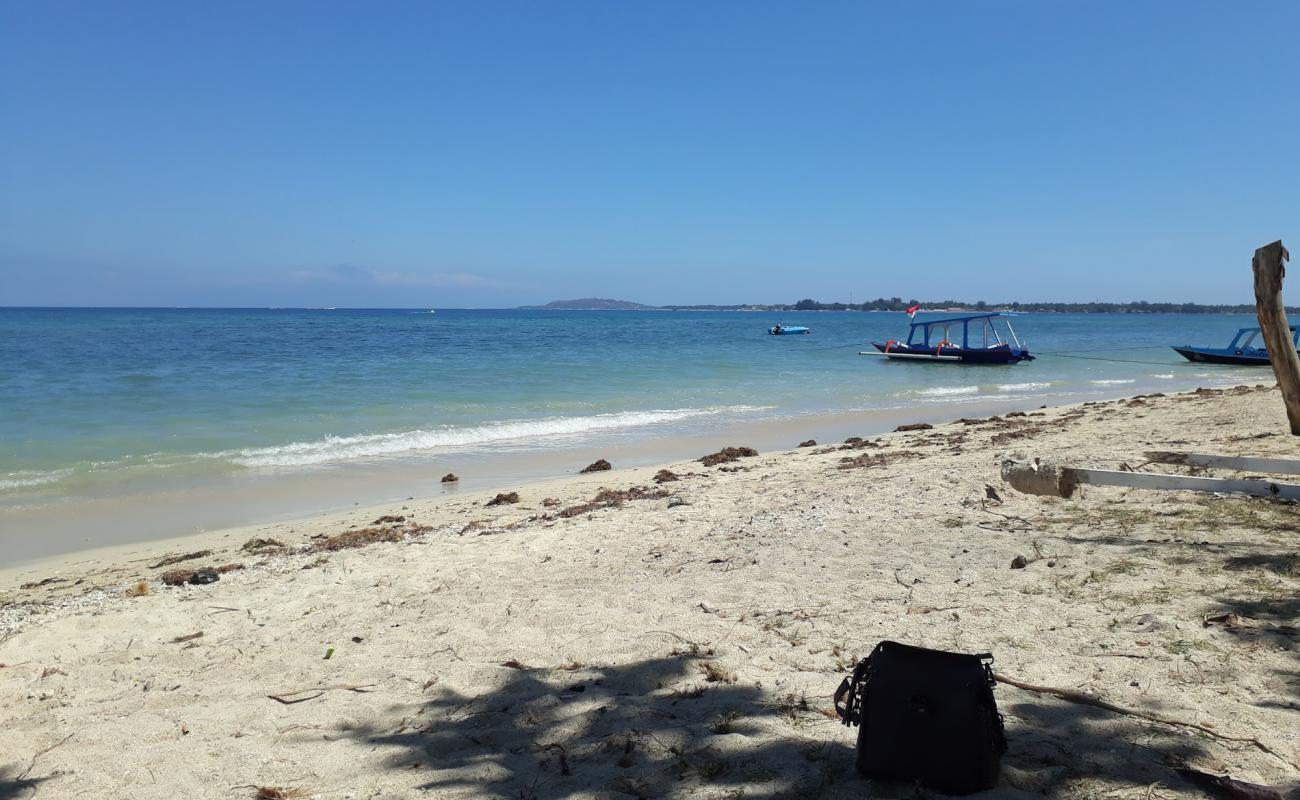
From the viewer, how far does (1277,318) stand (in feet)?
17.6

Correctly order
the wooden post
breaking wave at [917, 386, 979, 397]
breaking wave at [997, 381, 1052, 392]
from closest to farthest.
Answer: the wooden post → breaking wave at [917, 386, 979, 397] → breaking wave at [997, 381, 1052, 392]

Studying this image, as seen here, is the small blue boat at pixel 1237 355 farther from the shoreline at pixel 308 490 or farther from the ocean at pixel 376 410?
the shoreline at pixel 308 490

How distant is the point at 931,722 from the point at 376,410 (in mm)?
17476

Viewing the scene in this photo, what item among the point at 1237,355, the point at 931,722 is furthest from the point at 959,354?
the point at 931,722

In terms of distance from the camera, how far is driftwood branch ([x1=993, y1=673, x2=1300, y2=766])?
301 cm

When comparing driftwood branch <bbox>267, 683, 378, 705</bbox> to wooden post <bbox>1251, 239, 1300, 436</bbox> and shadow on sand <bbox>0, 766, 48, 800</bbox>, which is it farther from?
wooden post <bbox>1251, 239, 1300, 436</bbox>

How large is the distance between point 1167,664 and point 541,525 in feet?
18.2

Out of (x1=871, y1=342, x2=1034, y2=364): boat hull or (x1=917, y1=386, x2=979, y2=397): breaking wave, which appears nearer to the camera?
(x1=917, y1=386, x2=979, y2=397): breaking wave

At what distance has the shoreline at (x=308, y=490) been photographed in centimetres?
938

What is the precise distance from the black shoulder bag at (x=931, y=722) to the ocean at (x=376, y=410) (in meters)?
9.17

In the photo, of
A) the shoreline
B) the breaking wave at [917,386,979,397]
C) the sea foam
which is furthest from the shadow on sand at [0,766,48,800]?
the breaking wave at [917,386,979,397]

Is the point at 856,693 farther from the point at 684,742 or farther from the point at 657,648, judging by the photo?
the point at 657,648

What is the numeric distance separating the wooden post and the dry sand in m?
0.89

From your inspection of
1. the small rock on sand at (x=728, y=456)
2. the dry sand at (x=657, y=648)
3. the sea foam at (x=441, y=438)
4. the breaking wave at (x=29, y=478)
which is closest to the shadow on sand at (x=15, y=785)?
the dry sand at (x=657, y=648)
